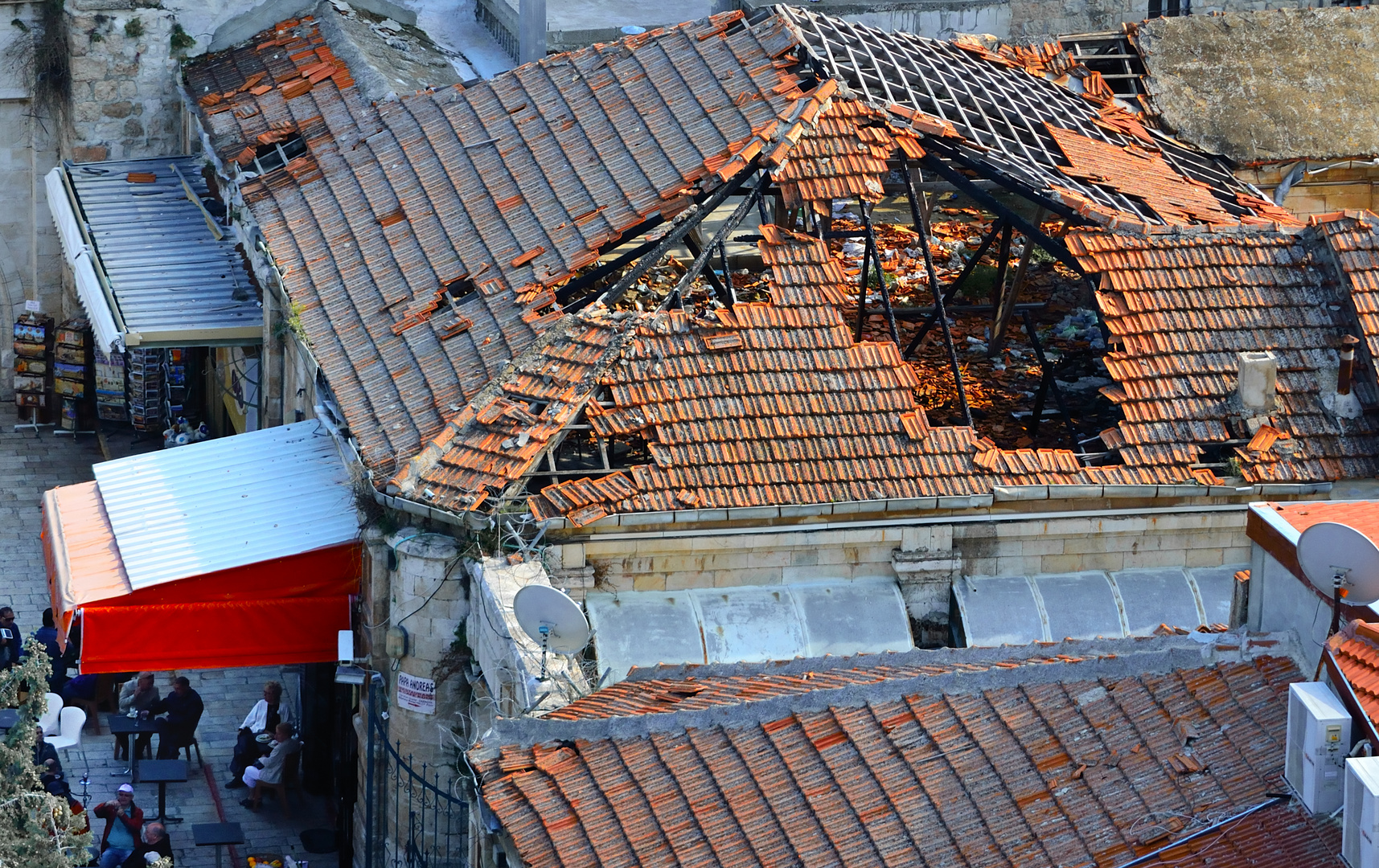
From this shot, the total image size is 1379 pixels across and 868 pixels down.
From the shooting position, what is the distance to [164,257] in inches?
1139

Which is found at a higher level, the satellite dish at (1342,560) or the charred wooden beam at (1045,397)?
the satellite dish at (1342,560)

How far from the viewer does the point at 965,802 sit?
48.5 feet

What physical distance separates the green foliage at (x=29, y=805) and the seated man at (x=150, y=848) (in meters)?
2.64

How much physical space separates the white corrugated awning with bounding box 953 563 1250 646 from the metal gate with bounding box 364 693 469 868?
4949 millimetres

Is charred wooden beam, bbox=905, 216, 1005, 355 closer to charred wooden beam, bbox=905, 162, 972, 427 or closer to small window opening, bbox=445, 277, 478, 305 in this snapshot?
charred wooden beam, bbox=905, 162, 972, 427

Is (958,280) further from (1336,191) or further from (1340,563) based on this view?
(1340,563)

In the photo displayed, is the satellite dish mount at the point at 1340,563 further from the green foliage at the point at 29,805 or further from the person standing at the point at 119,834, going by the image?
the person standing at the point at 119,834

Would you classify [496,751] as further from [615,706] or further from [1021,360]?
[1021,360]

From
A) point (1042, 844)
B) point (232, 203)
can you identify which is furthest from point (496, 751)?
point (232, 203)

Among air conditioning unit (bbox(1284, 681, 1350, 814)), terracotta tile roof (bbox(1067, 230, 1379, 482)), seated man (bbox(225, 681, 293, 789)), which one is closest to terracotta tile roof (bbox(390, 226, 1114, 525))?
terracotta tile roof (bbox(1067, 230, 1379, 482))

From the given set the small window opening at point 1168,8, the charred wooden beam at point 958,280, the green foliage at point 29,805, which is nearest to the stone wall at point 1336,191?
the small window opening at point 1168,8

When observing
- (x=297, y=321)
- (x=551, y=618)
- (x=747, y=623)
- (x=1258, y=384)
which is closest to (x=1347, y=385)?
(x=1258, y=384)

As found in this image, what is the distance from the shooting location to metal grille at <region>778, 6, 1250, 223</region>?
23344 millimetres

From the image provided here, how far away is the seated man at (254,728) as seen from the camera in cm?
2375
